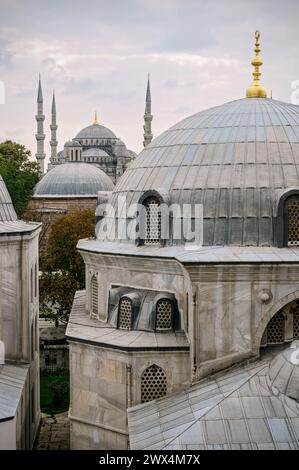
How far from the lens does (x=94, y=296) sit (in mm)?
22188

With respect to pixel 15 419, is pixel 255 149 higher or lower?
higher

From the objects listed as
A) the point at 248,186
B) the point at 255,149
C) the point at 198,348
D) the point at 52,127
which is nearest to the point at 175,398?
the point at 198,348

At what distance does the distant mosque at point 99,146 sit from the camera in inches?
3944

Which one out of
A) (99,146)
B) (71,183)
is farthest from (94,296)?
(99,146)

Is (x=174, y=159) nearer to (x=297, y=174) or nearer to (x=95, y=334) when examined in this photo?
(x=297, y=174)

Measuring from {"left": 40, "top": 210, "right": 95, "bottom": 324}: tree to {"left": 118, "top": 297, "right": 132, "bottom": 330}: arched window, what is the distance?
51.1 ft

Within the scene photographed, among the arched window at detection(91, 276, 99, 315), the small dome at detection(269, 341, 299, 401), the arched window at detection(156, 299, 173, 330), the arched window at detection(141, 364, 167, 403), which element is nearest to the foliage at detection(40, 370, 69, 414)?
the arched window at detection(91, 276, 99, 315)

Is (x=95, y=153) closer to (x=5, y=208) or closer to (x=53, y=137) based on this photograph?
(x=53, y=137)

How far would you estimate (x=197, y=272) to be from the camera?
56.8 ft

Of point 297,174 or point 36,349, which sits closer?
point 297,174

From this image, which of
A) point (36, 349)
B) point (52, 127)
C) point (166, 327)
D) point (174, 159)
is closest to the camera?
point (166, 327)

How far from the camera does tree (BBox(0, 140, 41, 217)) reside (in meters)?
44.8

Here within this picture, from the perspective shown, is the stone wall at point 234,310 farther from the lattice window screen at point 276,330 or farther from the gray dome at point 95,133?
the gray dome at point 95,133

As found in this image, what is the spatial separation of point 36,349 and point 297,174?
10.6m
